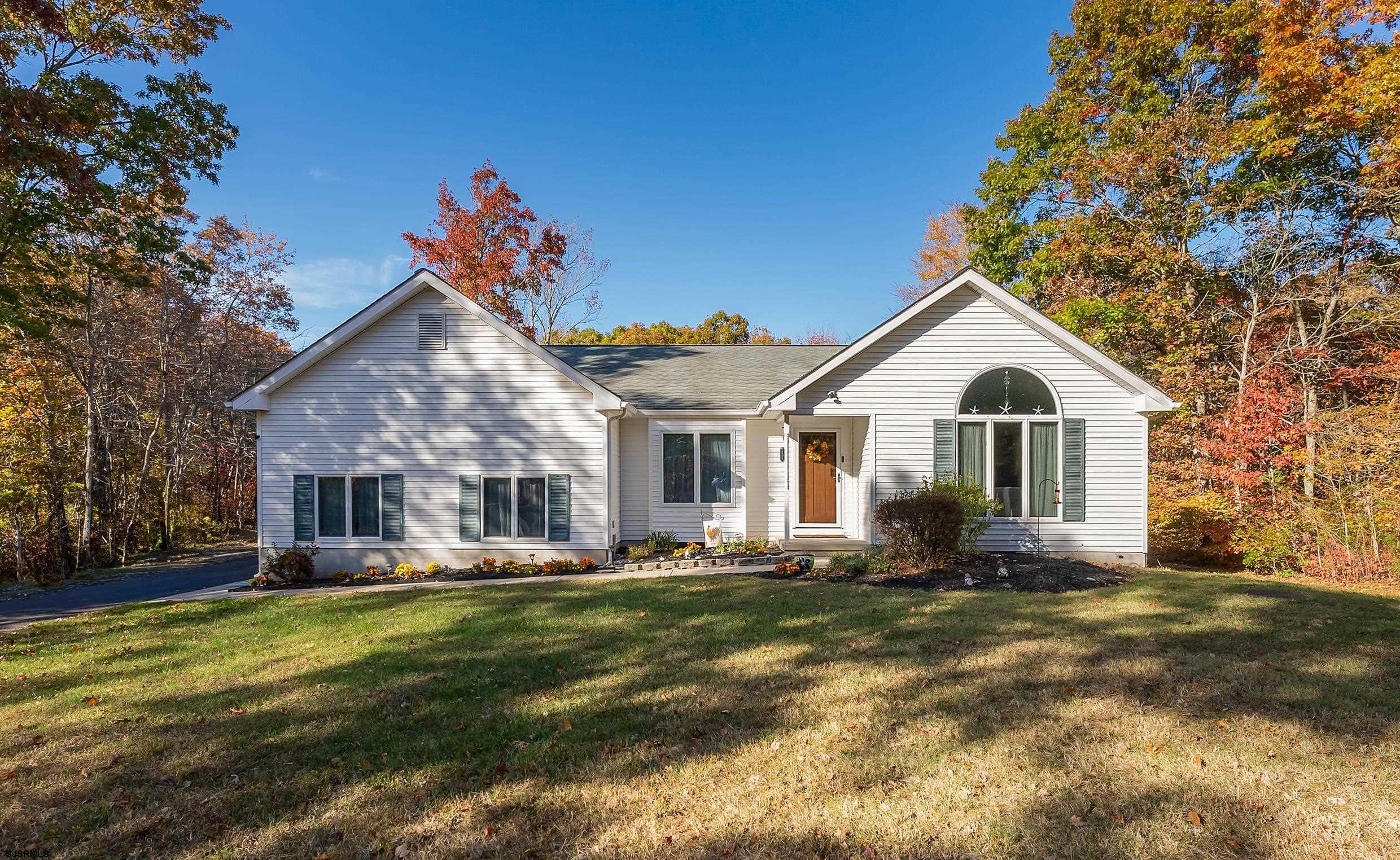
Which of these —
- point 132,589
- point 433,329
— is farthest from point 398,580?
point 132,589

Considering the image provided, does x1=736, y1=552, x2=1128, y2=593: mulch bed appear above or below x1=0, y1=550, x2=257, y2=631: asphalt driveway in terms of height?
above

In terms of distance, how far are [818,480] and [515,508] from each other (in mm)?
7478

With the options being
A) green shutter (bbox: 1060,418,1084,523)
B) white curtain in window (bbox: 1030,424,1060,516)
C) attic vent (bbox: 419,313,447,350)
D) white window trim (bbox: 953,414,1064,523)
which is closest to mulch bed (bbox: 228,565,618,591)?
attic vent (bbox: 419,313,447,350)

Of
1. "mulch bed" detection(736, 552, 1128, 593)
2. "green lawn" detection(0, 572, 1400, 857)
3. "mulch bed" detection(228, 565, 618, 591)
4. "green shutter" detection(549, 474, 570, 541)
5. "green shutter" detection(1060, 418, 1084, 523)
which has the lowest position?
"mulch bed" detection(228, 565, 618, 591)

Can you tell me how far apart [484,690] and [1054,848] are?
4.75 meters

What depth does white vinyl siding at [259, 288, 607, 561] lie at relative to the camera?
1264 centimetres

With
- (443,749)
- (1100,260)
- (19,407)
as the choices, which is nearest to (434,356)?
(443,749)

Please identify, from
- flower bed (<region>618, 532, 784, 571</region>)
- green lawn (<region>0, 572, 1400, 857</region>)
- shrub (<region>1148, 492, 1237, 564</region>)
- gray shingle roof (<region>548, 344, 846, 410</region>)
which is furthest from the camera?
shrub (<region>1148, 492, 1237, 564</region>)

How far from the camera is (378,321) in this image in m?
12.6

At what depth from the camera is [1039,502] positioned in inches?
493

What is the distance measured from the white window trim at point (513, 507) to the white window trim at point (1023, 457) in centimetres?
893

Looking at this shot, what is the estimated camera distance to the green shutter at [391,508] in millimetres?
12594

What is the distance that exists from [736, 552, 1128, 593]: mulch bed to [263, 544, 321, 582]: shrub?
904cm

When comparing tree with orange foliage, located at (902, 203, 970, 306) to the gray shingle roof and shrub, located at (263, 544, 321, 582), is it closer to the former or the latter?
the gray shingle roof
